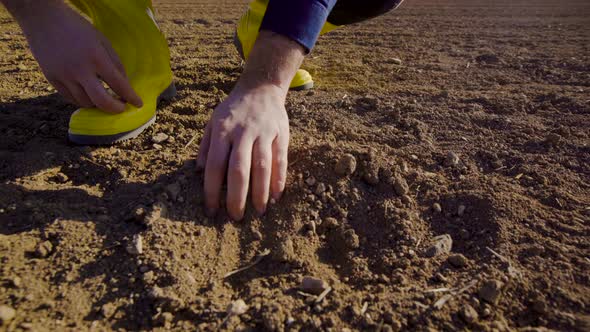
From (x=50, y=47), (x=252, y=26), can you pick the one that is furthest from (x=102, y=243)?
(x=252, y=26)

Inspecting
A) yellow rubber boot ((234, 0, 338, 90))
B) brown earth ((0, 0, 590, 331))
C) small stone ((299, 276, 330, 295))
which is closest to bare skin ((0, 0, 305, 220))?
brown earth ((0, 0, 590, 331))

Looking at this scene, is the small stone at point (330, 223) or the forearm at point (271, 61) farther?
the forearm at point (271, 61)

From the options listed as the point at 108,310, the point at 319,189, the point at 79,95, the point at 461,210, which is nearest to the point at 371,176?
the point at 319,189

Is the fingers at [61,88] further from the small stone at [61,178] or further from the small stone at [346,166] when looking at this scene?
the small stone at [346,166]

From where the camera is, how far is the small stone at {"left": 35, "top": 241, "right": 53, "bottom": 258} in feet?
3.55

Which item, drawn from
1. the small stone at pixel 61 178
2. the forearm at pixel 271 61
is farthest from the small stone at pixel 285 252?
the small stone at pixel 61 178

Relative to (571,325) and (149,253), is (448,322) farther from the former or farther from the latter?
(149,253)

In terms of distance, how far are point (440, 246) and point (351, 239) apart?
0.92 feet

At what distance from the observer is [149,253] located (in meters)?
1.11

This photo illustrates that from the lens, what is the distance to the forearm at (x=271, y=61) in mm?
1442

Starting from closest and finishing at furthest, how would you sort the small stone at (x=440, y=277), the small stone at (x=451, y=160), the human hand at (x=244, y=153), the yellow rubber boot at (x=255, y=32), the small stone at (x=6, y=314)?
the small stone at (x=6, y=314) → the small stone at (x=440, y=277) → the human hand at (x=244, y=153) → the small stone at (x=451, y=160) → the yellow rubber boot at (x=255, y=32)

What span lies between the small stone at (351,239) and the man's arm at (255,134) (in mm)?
267

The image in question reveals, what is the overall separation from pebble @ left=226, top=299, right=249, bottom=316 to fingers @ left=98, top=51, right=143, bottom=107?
3.43 feet

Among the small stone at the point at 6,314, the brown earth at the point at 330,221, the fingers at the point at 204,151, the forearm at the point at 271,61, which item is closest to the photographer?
the small stone at the point at 6,314
